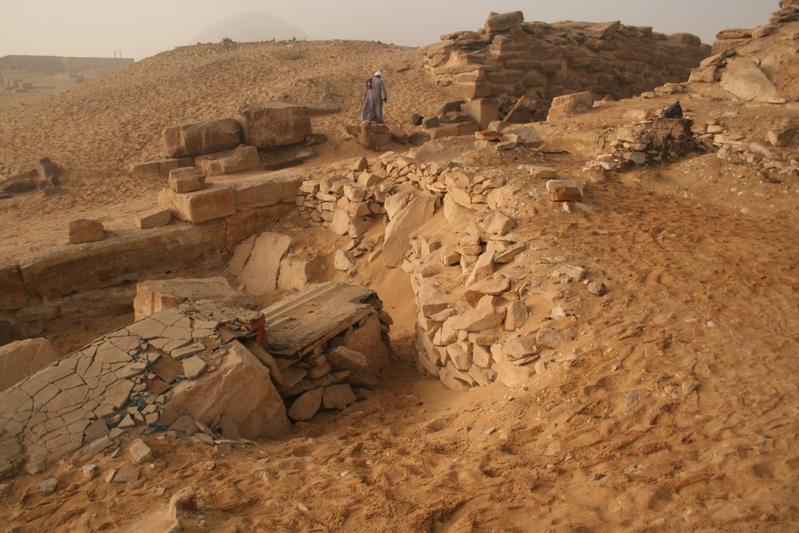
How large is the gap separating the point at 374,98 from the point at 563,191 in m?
7.19

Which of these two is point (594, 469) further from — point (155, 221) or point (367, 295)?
point (155, 221)

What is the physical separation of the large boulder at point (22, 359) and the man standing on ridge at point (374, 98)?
841 centimetres

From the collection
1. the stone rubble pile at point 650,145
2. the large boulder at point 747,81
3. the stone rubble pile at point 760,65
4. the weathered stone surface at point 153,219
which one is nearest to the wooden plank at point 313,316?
the weathered stone surface at point 153,219

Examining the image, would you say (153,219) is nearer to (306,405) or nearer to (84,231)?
(84,231)

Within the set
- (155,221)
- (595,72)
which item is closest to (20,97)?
(155,221)

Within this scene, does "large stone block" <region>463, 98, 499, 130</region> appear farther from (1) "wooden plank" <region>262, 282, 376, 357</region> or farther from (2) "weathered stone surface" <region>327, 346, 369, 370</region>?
(2) "weathered stone surface" <region>327, 346, 369, 370</region>

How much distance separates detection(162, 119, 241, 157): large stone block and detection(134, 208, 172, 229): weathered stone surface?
9.95 feet

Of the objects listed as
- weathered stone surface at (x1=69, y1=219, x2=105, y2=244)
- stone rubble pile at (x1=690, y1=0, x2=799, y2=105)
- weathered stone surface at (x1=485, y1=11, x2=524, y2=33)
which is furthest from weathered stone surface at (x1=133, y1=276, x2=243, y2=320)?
weathered stone surface at (x1=485, y1=11, x2=524, y2=33)

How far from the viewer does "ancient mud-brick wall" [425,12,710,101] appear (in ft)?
46.2

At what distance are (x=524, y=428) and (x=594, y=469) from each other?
0.54 m

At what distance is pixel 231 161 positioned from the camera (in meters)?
9.91

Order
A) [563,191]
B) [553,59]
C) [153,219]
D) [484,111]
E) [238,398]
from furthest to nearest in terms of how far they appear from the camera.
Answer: [553,59] → [484,111] → [153,219] → [563,191] → [238,398]

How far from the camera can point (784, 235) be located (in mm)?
5230

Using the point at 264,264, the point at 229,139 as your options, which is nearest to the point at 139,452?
the point at 264,264
